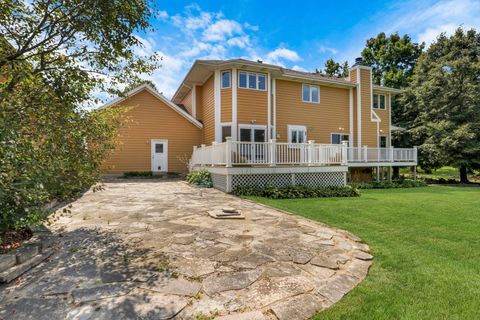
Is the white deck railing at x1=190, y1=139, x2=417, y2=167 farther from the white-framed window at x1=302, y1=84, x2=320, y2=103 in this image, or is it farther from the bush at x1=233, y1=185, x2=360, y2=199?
the white-framed window at x1=302, y1=84, x2=320, y2=103

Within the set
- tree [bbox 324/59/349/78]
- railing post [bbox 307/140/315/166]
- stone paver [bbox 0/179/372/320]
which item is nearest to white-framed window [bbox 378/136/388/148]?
railing post [bbox 307/140/315/166]

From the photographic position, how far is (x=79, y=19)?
3.48 metres

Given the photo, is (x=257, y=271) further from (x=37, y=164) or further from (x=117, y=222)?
(x=117, y=222)

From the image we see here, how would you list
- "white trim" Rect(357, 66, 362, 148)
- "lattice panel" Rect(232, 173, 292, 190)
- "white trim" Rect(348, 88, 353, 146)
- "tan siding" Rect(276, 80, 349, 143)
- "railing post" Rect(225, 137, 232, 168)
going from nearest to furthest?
"railing post" Rect(225, 137, 232, 168)
"lattice panel" Rect(232, 173, 292, 190)
"tan siding" Rect(276, 80, 349, 143)
"white trim" Rect(357, 66, 362, 148)
"white trim" Rect(348, 88, 353, 146)

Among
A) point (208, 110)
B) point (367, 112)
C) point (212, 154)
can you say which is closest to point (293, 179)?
point (212, 154)

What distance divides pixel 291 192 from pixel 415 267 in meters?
6.10

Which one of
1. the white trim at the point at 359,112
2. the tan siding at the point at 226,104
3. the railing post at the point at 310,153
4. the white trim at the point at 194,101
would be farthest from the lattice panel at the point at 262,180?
the white trim at the point at 359,112

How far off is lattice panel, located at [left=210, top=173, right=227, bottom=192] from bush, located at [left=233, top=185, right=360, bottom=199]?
607mm

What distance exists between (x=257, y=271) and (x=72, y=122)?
10.2 ft

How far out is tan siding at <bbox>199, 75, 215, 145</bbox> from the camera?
550 inches

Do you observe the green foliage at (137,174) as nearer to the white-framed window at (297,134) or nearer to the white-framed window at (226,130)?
the white-framed window at (226,130)

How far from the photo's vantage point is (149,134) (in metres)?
15.1

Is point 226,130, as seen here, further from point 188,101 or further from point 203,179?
point 188,101

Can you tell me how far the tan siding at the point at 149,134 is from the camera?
14.6 metres
